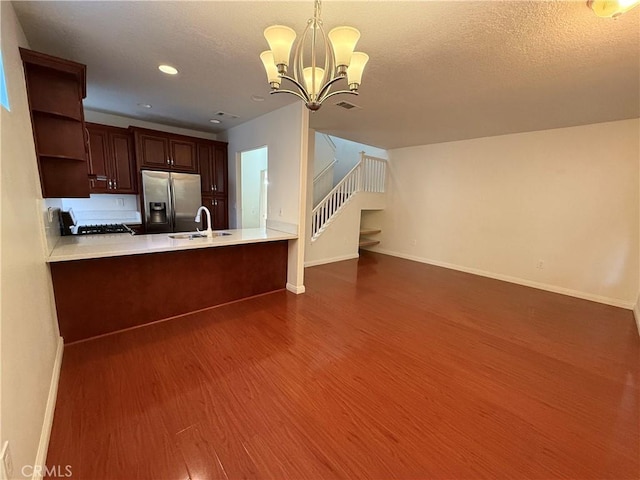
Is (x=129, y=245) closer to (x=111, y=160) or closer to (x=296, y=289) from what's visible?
(x=296, y=289)

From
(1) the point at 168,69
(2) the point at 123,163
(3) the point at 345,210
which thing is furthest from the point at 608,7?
(2) the point at 123,163

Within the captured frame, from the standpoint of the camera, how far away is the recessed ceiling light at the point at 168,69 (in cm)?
251

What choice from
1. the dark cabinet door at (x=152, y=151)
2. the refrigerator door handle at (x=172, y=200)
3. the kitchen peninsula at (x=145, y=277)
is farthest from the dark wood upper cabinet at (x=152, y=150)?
the kitchen peninsula at (x=145, y=277)

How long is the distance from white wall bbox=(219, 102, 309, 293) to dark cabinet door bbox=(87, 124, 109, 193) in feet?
7.21

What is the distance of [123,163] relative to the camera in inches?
166

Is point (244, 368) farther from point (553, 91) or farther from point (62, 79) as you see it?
point (553, 91)

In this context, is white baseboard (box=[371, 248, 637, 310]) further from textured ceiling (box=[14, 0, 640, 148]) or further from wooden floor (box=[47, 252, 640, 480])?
textured ceiling (box=[14, 0, 640, 148])

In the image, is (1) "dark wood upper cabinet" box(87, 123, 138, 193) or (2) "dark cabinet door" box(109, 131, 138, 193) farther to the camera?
(2) "dark cabinet door" box(109, 131, 138, 193)

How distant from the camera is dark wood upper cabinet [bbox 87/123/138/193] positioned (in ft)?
13.1

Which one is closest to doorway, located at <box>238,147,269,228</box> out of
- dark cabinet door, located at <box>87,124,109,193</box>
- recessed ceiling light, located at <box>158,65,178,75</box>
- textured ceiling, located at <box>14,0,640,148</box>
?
dark cabinet door, located at <box>87,124,109,193</box>

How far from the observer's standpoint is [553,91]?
2.72 meters

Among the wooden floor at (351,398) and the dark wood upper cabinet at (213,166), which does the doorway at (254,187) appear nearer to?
the dark wood upper cabinet at (213,166)

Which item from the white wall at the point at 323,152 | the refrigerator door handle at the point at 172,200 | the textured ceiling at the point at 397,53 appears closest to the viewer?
the textured ceiling at the point at 397,53

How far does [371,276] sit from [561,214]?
119 inches
